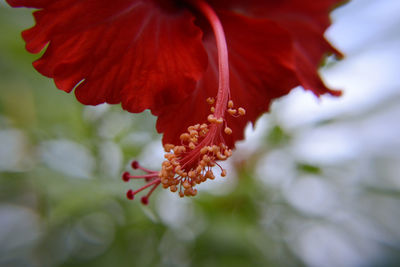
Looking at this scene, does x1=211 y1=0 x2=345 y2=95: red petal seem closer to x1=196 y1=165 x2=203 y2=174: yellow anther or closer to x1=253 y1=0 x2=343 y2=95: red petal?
x1=253 y1=0 x2=343 y2=95: red petal

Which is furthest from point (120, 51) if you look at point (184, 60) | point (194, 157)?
point (194, 157)

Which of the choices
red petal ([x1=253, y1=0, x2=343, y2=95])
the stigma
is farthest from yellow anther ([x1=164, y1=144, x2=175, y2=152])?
red petal ([x1=253, y1=0, x2=343, y2=95])

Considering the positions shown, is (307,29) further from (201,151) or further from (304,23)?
(201,151)

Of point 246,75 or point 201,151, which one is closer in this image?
point 201,151

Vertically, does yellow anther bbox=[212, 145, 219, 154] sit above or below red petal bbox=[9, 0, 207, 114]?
below

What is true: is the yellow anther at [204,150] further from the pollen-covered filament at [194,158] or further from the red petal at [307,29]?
the red petal at [307,29]

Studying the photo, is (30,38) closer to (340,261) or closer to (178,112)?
(178,112)
